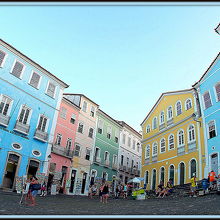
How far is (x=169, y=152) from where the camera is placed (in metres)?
26.0

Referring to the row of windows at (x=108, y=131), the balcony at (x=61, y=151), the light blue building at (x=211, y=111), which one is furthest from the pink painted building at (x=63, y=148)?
the light blue building at (x=211, y=111)

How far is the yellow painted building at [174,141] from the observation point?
2209cm

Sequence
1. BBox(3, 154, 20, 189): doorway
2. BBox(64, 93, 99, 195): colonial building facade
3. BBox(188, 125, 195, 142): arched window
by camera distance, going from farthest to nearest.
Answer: BBox(64, 93, 99, 195): colonial building facade
BBox(188, 125, 195, 142): arched window
BBox(3, 154, 20, 189): doorway

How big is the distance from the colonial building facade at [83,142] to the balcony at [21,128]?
799 centimetres

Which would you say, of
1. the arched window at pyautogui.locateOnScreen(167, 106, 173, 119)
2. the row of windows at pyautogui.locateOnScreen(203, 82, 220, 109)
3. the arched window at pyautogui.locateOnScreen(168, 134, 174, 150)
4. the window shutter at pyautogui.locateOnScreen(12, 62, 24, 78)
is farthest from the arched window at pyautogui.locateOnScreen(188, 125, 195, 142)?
the window shutter at pyautogui.locateOnScreen(12, 62, 24, 78)

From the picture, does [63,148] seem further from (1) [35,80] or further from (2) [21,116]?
(1) [35,80]

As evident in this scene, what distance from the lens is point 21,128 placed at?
20562 millimetres

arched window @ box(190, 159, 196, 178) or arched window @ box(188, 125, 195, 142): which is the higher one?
arched window @ box(188, 125, 195, 142)

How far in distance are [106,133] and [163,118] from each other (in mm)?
9137

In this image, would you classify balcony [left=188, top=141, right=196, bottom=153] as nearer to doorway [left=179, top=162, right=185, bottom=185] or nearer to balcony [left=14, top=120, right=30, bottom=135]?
doorway [left=179, top=162, right=185, bottom=185]

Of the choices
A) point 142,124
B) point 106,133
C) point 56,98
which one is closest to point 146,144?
point 142,124

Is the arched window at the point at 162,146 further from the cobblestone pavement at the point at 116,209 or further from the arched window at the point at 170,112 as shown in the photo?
the cobblestone pavement at the point at 116,209

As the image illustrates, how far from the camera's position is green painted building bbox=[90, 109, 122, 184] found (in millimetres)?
30719

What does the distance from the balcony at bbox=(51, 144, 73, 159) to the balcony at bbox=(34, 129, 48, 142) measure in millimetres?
1656
